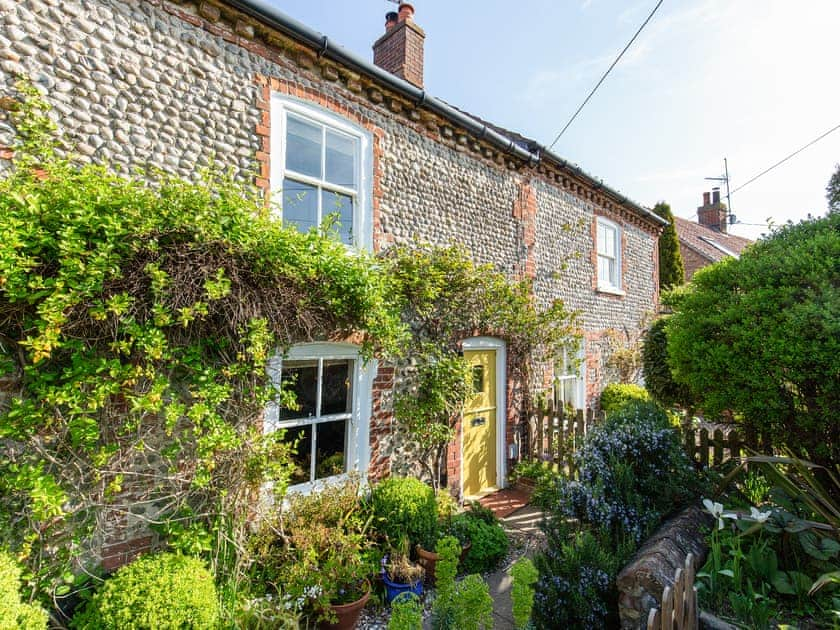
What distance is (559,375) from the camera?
8.94 metres

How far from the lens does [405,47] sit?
287 inches

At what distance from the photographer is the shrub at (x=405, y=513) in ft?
14.6

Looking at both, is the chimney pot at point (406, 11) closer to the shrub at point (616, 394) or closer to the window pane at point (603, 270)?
the window pane at point (603, 270)

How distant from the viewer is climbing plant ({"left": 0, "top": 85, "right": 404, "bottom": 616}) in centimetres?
279

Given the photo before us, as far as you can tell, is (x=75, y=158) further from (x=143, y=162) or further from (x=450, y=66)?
(x=450, y=66)

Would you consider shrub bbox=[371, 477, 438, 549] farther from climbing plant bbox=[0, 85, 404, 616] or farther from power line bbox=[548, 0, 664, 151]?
power line bbox=[548, 0, 664, 151]

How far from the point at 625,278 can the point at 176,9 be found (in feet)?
35.8

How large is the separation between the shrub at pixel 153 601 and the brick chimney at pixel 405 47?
25.0 feet

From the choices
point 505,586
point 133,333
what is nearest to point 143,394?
point 133,333

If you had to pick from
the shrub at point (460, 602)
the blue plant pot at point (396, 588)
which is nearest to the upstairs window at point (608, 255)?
the blue plant pot at point (396, 588)

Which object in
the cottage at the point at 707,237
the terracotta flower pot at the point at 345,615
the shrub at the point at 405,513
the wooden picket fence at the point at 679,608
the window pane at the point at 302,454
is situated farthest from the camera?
the cottage at the point at 707,237

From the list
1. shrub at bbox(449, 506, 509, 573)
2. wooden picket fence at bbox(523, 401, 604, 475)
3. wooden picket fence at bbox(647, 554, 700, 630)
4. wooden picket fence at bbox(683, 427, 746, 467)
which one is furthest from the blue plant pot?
wooden picket fence at bbox(683, 427, 746, 467)

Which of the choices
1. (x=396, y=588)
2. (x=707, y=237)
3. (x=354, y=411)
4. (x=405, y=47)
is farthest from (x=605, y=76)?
(x=707, y=237)

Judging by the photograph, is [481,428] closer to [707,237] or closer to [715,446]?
[715,446]
